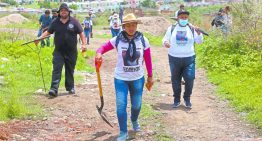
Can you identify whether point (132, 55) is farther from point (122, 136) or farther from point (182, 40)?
point (182, 40)

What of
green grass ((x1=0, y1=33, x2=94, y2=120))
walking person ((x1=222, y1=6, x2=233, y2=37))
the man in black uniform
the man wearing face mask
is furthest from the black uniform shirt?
walking person ((x1=222, y1=6, x2=233, y2=37))

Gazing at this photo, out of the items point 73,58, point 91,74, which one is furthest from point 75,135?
point 91,74

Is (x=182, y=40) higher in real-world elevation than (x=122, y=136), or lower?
higher

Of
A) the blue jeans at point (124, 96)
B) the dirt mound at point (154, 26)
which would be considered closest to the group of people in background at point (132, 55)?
the blue jeans at point (124, 96)

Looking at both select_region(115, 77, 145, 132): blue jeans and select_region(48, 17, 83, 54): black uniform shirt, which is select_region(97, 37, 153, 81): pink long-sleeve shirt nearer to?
select_region(115, 77, 145, 132): blue jeans

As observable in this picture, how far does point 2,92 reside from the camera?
9531mm

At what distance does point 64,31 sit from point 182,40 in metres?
2.24

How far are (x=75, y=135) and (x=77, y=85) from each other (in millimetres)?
3791

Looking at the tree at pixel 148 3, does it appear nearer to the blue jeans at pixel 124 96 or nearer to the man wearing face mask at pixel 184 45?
the man wearing face mask at pixel 184 45

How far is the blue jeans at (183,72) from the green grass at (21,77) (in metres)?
2.51

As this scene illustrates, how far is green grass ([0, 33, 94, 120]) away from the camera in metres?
8.10

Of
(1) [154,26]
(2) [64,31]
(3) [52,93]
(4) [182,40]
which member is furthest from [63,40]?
(1) [154,26]

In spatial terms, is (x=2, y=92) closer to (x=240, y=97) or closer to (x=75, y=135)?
(x=75, y=135)

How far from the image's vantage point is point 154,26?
32.4 metres
